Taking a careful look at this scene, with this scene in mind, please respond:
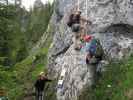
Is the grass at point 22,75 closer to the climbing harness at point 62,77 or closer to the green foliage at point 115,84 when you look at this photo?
the climbing harness at point 62,77

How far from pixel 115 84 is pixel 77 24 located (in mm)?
4915

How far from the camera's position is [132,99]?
1730cm

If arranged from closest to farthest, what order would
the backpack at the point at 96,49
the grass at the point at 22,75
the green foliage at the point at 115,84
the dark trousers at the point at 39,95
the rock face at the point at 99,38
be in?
1. the green foliage at the point at 115,84
2. the backpack at the point at 96,49
3. the rock face at the point at 99,38
4. the grass at the point at 22,75
5. the dark trousers at the point at 39,95

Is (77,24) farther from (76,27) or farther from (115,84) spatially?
(115,84)

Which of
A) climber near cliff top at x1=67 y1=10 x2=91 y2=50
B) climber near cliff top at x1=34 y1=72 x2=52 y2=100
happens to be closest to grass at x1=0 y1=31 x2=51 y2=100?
climber near cliff top at x1=34 y1=72 x2=52 y2=100

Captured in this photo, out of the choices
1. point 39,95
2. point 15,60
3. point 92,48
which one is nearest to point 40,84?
point 39,95

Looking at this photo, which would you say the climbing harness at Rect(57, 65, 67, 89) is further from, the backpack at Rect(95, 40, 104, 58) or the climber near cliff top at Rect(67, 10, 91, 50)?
the backpack at Rect(95, 40, 104, 58)

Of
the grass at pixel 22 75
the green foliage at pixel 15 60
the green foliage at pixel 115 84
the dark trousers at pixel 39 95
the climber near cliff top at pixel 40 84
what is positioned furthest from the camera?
the green foliage at pixel 15 60

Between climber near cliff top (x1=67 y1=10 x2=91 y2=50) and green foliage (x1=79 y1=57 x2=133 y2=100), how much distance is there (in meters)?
3.32

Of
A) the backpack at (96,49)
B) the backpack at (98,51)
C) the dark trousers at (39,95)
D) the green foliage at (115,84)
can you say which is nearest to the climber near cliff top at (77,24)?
the backpack at (96,49)

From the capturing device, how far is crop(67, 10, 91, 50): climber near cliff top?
72.1 ft

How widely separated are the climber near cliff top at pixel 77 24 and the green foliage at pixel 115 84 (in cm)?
332

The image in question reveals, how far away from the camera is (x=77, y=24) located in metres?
22.1

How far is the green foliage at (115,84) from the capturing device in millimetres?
18016
